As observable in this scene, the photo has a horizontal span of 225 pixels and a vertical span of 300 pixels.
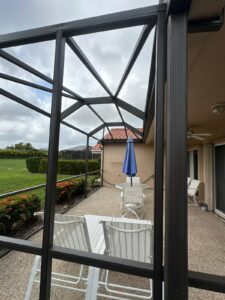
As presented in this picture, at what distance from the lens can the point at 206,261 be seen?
2779 mm

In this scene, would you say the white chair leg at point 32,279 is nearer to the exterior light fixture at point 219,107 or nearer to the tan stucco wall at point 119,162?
the exterior light fixture at point 219,107

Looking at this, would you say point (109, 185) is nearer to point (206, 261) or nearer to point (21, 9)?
point (206, 261)

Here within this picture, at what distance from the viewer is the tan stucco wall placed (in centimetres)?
970

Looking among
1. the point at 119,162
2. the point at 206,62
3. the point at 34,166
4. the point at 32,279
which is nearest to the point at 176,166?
the point at 206,62

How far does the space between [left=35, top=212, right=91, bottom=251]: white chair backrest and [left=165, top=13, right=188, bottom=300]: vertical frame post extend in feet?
4.84

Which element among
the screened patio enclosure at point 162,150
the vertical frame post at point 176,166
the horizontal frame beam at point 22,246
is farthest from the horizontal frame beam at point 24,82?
the vertical frame post at point 176,166

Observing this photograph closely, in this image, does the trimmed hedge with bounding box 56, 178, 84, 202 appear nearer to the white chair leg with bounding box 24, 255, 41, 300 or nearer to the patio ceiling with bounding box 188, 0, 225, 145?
the white chair leg with bounding box 24, 255, 41, 300

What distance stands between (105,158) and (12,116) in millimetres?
6847

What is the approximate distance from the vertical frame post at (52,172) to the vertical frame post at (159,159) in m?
0.61

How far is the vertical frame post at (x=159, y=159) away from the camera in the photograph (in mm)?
891

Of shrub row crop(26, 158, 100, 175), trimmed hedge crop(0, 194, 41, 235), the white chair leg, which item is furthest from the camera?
shrub row crop(26, 158, 100, 175)

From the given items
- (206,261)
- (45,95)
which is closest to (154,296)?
(206,261)

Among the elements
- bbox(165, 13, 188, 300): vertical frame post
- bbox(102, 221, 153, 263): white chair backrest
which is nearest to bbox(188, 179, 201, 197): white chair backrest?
bbox(102, 221, 153, 263): white chair backrest

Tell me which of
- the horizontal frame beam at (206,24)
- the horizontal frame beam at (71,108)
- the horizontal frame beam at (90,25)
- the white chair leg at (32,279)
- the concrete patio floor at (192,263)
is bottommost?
the concrete patio floor at (192,263)
